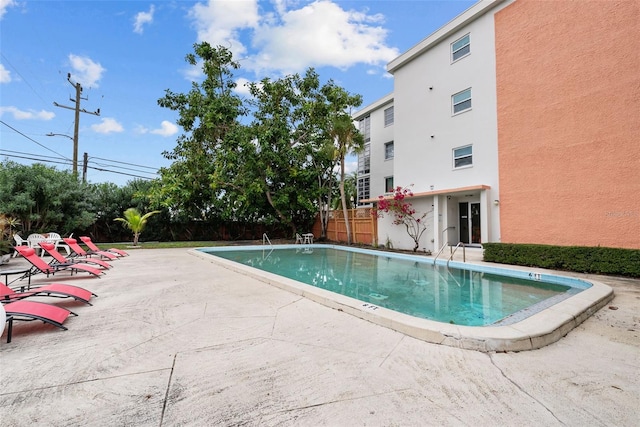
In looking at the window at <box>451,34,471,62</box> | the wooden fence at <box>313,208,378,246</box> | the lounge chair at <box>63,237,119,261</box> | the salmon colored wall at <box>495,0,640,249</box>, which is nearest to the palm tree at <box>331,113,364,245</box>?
the wooden fence at <box>313,208,378,246</box>

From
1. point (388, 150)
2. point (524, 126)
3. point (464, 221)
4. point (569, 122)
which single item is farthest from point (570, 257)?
point (388, 150)

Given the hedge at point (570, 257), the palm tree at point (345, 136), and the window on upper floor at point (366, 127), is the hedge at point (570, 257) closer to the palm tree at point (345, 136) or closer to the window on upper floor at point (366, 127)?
the palm tree at point (345, 136)

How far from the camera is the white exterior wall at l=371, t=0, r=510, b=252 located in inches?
503

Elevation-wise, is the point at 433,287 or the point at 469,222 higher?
the point at 469,222

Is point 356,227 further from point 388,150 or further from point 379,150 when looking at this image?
point 379,150

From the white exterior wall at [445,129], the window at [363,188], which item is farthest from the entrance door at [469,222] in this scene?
the window at [363,188]

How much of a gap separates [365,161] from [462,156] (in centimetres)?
1152

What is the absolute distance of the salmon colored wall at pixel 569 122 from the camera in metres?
9.23

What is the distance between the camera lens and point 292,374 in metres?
2.86

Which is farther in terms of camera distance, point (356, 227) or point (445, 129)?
point (356, 227)

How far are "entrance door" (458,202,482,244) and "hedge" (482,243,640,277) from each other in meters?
2.28

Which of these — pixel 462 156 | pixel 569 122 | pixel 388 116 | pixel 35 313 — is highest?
pixel 388 116

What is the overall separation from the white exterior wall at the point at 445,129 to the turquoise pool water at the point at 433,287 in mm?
3317

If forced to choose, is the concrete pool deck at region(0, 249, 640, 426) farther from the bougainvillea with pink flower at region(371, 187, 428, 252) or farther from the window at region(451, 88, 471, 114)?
the window at region(451, 88, 471, 114)
